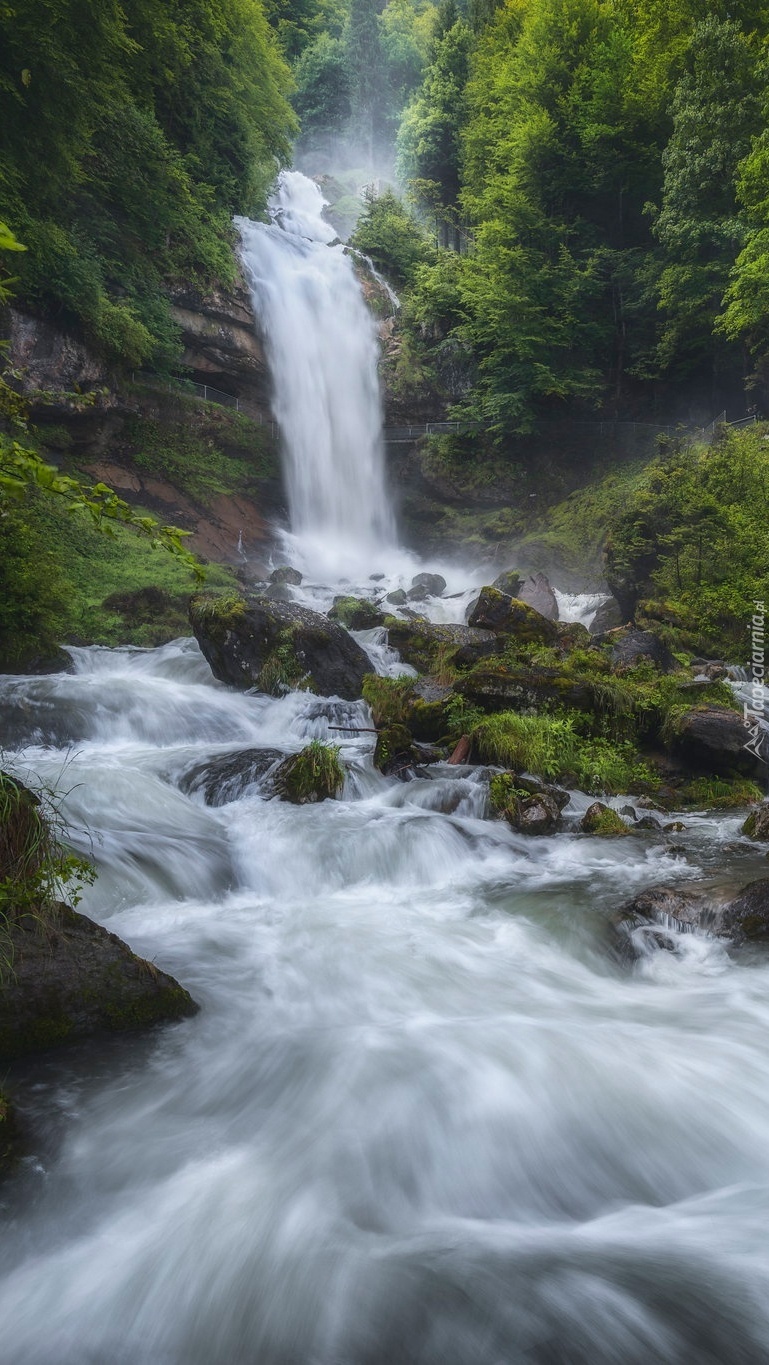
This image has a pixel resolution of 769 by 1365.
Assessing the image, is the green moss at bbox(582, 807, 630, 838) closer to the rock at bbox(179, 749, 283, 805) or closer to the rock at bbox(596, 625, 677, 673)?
the rock at bbox(179, 749, 283, 805)

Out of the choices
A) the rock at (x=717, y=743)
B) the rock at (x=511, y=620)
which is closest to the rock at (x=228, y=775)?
the rock at (x=717, y=743)

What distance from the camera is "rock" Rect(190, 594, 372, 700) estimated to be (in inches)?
465

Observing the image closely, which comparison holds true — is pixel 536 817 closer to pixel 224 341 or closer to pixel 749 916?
pixel 749 916

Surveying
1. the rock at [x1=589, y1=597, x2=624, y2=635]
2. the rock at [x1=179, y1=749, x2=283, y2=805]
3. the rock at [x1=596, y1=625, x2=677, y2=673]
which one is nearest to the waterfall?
the rock at [x1=589, y1=597, x2=624, y2=635]

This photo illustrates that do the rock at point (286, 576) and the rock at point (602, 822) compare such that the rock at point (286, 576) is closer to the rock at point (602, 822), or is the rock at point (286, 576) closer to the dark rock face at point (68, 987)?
the rock at point (602, 822)

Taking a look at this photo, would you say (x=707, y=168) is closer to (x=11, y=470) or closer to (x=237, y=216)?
(x=237, y=216)

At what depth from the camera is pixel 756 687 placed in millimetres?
12062

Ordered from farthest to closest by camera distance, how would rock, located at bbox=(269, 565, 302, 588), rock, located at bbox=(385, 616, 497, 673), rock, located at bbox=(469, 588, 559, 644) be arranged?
rock, located at bbox=(269, 565, 302, 588) < rock, located at bbox=(469, 588, 559, 644) < rock, located at bbox=(385, 616, 497, 673)

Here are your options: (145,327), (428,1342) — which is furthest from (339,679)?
(145,327)

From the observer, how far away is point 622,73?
26828 mm

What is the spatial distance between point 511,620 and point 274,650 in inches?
174

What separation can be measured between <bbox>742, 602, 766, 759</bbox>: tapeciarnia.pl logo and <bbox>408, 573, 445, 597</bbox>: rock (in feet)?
35.2

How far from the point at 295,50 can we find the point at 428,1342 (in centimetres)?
6578

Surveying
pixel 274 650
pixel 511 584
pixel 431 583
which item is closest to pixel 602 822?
pixel 274 650
